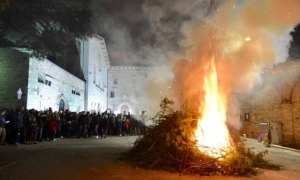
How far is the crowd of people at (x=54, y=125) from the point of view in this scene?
11.8m

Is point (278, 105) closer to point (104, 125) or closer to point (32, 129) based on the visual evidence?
point (104, 125)

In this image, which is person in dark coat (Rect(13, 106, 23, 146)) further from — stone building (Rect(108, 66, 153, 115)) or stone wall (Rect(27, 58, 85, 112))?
stone building (Rect(108, 66, 153, 115))

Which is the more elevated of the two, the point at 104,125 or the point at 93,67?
the point at 93,67

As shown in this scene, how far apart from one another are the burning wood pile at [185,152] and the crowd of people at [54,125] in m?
1.19

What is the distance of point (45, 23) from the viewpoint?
1080cm

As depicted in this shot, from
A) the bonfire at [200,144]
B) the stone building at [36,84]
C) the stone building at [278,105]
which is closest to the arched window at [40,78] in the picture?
the stone building at [36,84]

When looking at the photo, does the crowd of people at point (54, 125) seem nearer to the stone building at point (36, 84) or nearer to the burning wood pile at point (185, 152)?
the burning wood pile at point (185, 152)

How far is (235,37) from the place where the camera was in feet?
33.9

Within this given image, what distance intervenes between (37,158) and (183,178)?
5126 millimetres

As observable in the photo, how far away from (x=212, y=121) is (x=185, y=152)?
1.63 meters

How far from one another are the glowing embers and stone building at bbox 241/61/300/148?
5.88 metres

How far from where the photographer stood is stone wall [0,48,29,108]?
1588cm

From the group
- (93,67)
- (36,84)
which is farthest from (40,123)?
(93,67)

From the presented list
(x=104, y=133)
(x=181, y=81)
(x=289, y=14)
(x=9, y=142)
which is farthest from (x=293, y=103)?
(x=9, y=142)
